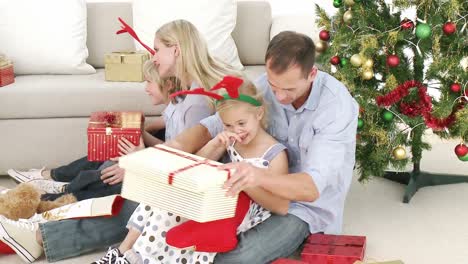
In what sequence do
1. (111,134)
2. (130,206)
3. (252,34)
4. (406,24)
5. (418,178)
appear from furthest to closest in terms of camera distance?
(252,34) → (418,178) → (406,24) → (111,134) → (130,206)

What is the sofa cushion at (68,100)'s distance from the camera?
135 inches

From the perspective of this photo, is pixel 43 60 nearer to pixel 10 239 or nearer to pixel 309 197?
pixel 10 239

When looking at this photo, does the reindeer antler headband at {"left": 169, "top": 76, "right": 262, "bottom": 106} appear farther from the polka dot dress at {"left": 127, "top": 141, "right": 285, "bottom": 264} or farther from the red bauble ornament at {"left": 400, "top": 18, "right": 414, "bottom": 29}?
the red bauble ornament at {"left": 400, "top": 18, "right": 414, "bottom": 29}

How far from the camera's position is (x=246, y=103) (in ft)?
7.80

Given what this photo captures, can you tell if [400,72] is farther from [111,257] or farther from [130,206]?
[111,257]

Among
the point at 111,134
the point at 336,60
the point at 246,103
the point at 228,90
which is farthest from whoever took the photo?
the point at 336,60

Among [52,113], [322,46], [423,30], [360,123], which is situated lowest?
[52,113]

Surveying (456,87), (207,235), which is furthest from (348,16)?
(207,235)

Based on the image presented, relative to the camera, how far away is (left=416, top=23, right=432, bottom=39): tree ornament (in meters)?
2.95

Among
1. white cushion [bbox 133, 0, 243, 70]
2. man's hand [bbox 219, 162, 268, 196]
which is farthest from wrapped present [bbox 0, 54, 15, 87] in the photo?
man's hand [bbox 219, 162, 268, 196]

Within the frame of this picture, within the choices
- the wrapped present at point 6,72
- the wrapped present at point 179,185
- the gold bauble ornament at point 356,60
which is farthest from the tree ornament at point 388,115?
the wrapped present at point 6,72

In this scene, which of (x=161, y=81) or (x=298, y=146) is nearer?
(x=298, y=146)

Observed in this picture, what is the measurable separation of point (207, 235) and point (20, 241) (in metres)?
0.73

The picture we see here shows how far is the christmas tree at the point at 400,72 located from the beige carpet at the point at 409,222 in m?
0.17
